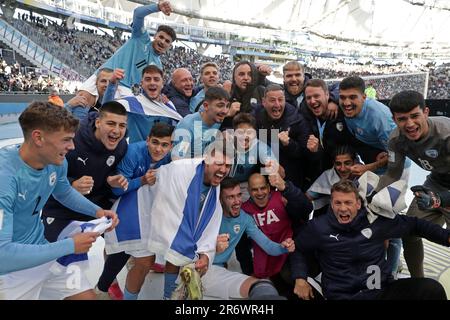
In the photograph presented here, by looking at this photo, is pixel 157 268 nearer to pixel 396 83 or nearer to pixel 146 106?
pixel 146 106

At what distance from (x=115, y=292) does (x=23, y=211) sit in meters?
1.22

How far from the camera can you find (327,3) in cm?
4716

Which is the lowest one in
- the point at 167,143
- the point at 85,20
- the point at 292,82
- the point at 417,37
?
the point at 167,143

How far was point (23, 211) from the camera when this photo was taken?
2.08m

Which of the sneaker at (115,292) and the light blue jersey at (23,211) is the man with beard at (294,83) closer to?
the sneaker at (115,292)

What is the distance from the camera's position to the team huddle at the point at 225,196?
211 cm

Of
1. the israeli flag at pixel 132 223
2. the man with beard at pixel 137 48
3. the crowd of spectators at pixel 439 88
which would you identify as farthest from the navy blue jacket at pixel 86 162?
the crowd of spectators at pixel 439 88

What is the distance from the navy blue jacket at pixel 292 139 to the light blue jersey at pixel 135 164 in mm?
1039

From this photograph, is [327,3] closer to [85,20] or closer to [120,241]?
[85,20]

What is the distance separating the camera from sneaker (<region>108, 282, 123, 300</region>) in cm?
296

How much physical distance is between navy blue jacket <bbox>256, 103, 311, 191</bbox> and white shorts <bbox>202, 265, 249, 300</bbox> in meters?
1.15

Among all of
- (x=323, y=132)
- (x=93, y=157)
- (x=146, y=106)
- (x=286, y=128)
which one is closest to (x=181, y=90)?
(x=146, y=106)
